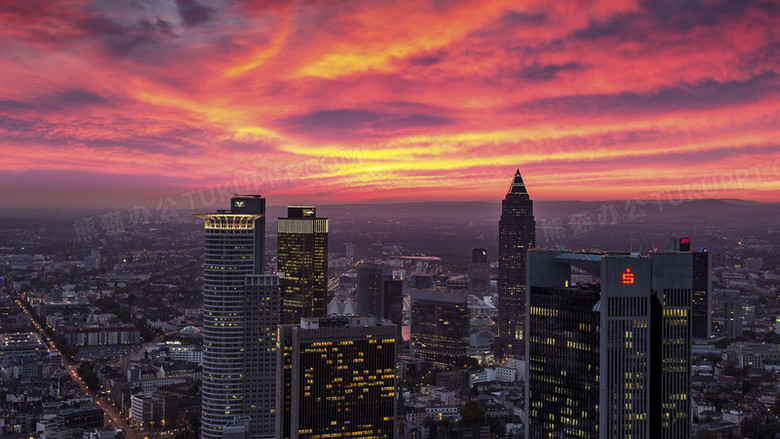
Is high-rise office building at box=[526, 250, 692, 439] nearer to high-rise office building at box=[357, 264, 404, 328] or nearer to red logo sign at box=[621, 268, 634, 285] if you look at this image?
red logo sign at box=[621, 268, 634, 285]

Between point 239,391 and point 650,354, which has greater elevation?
point 650,354

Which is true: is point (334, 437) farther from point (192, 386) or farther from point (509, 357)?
point (509, 357)

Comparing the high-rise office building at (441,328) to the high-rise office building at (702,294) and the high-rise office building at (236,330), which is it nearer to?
the high-rise office building at (702,294)

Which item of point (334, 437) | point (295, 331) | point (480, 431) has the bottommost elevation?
point (480, 431)

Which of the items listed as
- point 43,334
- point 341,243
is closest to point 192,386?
point 43,334

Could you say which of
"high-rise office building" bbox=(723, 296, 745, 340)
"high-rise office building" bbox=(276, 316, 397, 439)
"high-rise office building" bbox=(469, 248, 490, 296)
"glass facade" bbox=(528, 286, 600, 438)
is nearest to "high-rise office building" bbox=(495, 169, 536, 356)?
"high-rise office building" bbox=(469, 248, 490, 296)

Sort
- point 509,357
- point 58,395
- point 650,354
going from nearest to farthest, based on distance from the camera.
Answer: point 650,354 < point 58,395 < point 509,357

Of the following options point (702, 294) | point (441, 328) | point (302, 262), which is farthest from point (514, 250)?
point (302, 262)
